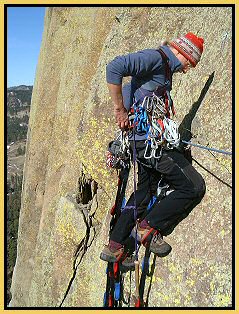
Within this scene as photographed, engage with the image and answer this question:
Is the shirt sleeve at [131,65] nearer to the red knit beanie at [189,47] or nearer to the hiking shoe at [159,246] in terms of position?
the red knit beanie at [189,47]

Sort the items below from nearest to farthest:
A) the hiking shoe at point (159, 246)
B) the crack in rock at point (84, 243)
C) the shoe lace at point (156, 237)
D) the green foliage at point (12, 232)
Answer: the hiking shoe at point (159, 246) < the shoe lace at point (156, 237) < the crack in rock at point (84, 243) < the green foliage at point (12, 232)

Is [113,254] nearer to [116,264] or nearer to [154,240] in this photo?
[116,264]

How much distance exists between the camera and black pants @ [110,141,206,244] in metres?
5.77

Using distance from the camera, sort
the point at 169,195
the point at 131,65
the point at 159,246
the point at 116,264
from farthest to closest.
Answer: the point at 116,264, the point at 159,246, the point at 169,195, the point at 131,65

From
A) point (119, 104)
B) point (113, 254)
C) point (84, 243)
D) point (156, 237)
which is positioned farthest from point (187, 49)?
point (84, 243)

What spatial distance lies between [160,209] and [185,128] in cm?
205

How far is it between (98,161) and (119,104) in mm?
4623

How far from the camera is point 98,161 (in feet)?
32.4

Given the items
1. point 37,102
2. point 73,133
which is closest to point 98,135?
point 73,133

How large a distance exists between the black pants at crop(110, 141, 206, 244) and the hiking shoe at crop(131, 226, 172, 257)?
150mm

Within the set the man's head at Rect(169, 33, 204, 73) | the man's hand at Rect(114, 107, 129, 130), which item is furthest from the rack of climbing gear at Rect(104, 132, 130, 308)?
the man's head at Rect(169, 33, 204, 73)

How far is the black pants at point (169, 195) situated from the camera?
5.77 m

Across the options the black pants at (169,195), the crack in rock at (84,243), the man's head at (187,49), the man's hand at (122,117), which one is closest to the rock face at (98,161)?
the crack in rock at (84,243)

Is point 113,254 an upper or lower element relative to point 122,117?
lower
